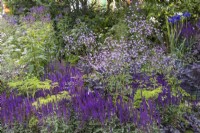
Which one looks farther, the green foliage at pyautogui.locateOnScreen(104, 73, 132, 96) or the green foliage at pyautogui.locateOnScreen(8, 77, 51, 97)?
the green foliage at pyautogui.locateOnScreen(104, 73, 132, 96)

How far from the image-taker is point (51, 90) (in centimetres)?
441

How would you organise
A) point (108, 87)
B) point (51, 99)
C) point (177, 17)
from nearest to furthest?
point (51, 99) → point (108, 87) → point (177, 17)

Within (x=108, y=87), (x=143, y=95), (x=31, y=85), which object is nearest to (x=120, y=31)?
(x=108, y=87)

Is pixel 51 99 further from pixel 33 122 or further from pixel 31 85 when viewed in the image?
pixel 31 85

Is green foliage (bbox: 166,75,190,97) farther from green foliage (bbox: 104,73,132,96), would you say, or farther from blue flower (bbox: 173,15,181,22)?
blue flower (bbox: 173,15,181,22)

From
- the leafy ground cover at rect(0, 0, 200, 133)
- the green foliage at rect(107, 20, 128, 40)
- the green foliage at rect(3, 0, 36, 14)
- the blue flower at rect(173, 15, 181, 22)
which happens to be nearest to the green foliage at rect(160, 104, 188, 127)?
the leafy ground cover at rect(0, 0, 200, 133)

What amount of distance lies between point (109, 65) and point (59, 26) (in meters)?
4.36

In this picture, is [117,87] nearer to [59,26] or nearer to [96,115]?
[96,115]

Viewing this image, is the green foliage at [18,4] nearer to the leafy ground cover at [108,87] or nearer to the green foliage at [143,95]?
the leafy ground cover at [108,87]

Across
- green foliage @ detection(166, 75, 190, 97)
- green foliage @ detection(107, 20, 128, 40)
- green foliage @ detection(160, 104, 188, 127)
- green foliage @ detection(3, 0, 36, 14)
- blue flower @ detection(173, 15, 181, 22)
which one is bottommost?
green foliage @ detection(160, 104, 188, 127)

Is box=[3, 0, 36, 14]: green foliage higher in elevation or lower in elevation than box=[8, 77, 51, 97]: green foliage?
higher

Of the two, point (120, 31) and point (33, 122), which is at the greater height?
point (120, 31)

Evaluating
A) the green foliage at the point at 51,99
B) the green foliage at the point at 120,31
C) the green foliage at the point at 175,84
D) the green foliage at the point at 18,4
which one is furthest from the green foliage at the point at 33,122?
the green foliage at the point at 18,4

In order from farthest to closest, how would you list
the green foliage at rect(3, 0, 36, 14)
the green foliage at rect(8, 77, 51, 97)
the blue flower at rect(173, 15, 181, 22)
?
the green foliage at rect(3, 0, 36, 14) < the blue flower at rect(173, 15, 181, 22) < the green foliage at rect(8, 77, 51, 97)
